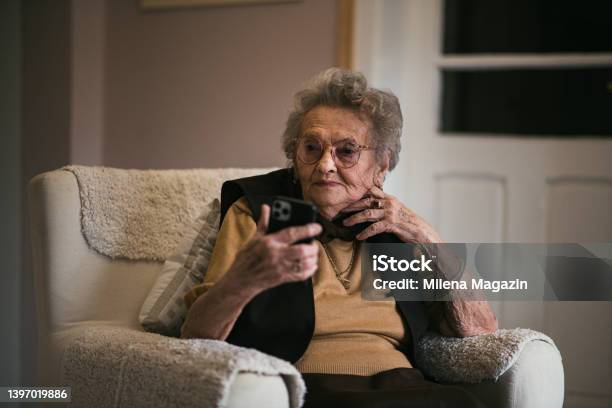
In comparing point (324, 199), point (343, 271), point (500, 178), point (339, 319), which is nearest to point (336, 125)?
point (324, 199)

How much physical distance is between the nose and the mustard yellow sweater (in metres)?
0.18

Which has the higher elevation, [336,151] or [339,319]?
[336,151]

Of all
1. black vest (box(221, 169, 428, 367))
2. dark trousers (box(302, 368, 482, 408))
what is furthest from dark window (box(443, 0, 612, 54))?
dark trousers (box(302, 368, 482, 408))

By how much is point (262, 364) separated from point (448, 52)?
1755 mm

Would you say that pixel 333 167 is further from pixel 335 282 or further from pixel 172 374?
pixel 172 374

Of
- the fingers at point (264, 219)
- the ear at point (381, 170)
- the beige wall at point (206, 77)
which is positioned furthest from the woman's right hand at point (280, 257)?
the beige wall at point (206, 77)

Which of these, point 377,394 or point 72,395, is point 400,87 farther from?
point 72,395

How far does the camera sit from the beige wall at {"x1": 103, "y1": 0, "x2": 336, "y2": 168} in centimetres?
249

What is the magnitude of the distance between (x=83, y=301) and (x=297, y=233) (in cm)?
67

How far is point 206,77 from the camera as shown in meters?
2.63

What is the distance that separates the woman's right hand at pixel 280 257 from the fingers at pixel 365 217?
0.34 m

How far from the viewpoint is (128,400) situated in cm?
121

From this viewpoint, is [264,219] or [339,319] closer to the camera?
[264,219]

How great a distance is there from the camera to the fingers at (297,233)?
1.17 metres
